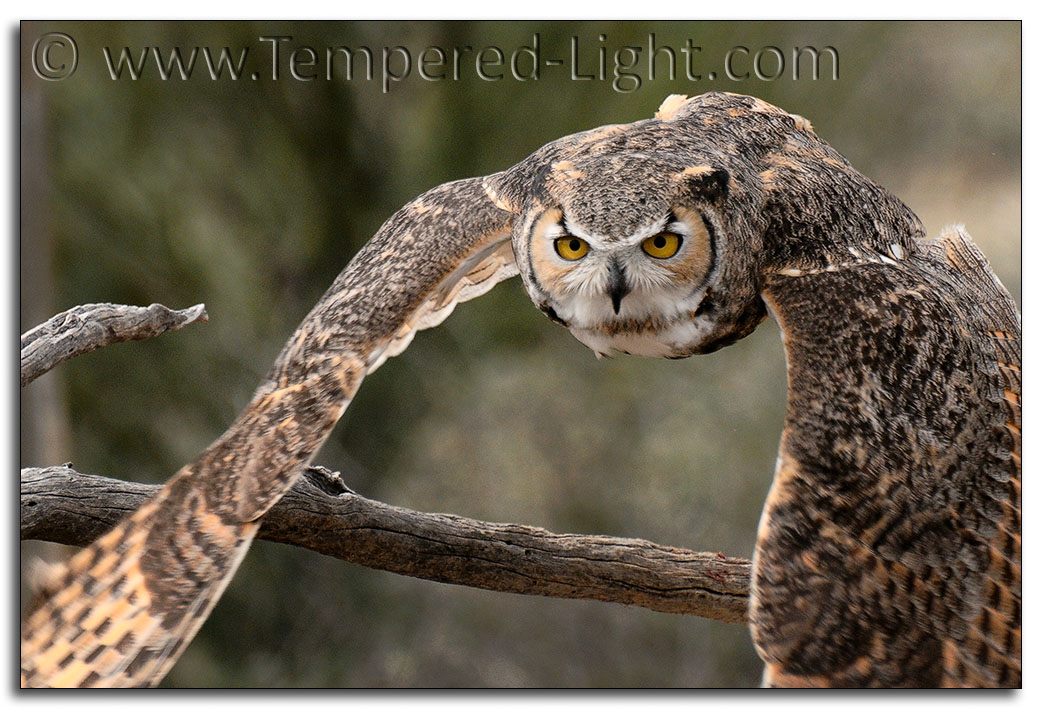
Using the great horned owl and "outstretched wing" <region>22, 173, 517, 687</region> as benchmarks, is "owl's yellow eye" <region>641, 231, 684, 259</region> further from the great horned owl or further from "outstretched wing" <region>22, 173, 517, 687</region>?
"outstretched wing" <region>22, 173, 517, 687</region>

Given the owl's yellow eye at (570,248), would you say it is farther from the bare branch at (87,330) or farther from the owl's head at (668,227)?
the bare branch at (87,330)

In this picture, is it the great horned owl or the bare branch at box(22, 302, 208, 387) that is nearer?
the great horned owl

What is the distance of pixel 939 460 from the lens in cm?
168

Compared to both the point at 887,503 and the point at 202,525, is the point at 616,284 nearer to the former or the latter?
the point at 887,503

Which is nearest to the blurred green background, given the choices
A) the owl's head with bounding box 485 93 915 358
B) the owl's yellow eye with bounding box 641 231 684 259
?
the owl's head with bounding box 485 93 915 358

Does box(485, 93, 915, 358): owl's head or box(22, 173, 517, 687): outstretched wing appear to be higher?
box(485, 93, 915, 358): owl's head

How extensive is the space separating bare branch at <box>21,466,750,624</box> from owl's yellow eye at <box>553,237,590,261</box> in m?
0.70

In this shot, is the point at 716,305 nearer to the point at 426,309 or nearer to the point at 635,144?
the point at 635,144

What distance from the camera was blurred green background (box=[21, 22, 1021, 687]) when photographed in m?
2.61

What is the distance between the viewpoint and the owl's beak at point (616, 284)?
178cm

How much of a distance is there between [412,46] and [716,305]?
1.39m

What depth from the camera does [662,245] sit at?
1802 mm

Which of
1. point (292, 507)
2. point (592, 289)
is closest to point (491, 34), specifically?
point (592, 289)

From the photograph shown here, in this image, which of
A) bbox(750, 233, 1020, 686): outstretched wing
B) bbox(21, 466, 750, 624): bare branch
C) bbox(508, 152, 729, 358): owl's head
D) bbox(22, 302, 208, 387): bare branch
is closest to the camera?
bbox(750, 233, 1020, 686): outstretched wing
